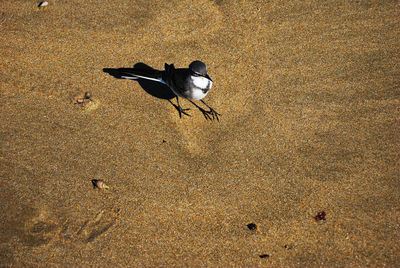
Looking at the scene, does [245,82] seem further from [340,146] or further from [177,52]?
[340,146]

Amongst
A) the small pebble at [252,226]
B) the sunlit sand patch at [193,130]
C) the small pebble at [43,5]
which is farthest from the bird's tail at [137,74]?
the small pebble at [252,226]

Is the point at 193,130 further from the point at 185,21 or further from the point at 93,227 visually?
the point at 185,21

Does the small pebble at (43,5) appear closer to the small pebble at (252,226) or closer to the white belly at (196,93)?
the white belly at (196,93)

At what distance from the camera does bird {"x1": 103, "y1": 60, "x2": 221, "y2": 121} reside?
2441 mm

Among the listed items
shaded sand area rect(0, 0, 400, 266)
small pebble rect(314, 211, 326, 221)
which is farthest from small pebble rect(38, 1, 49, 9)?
small pebble rect(314, 211, 326, 221)

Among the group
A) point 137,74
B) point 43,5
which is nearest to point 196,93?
point 137,74

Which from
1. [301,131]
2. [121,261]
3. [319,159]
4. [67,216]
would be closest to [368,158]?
[319,159]

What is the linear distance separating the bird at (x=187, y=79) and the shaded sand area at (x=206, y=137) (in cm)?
13

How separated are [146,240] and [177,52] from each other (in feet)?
6.98

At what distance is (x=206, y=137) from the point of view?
9.43 ft

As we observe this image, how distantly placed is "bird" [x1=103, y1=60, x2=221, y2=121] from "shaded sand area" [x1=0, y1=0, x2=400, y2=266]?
0.13m

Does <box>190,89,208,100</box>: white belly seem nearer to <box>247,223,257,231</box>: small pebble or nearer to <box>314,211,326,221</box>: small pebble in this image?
<box>247,223,257,231</box>: small pebble

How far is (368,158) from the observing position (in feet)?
8.95

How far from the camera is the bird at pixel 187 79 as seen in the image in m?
2.44
